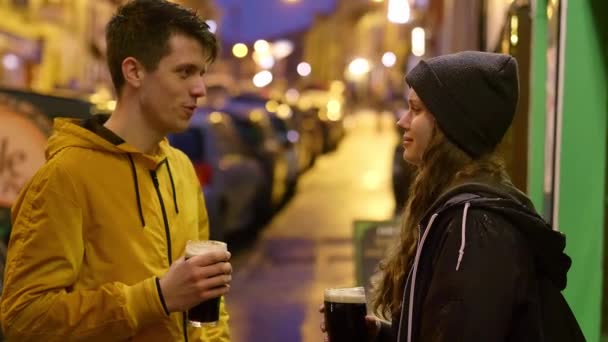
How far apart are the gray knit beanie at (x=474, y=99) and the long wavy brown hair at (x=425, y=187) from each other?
0.03m

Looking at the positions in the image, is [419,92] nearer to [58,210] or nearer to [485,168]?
[485,168]

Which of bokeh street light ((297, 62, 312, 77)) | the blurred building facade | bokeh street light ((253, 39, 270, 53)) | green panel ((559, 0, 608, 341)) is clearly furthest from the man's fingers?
bokeh street light ((297, 62, 312, 77))

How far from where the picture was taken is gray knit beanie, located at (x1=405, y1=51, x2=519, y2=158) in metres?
2.26

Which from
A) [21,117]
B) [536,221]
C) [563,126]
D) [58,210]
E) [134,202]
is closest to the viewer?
[536,221]

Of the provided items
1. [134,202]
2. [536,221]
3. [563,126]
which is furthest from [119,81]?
[563,126]

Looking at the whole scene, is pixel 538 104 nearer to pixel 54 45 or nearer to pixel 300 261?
pixel 300 261

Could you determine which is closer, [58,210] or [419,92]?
[419,92]

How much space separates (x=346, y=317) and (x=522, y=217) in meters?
0.68

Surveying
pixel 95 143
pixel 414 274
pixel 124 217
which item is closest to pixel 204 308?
pixel 124 217

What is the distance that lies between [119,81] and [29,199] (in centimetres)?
52

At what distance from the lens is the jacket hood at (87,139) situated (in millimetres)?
2807

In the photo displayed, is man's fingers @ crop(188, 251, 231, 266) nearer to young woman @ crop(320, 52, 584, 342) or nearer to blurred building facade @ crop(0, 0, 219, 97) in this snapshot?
young woman @ crop(320, 52, 584, 342)

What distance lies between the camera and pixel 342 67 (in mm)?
134250

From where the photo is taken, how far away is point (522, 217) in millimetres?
2131
